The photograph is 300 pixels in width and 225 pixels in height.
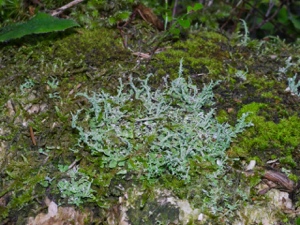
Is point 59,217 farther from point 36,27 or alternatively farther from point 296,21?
point 296,21

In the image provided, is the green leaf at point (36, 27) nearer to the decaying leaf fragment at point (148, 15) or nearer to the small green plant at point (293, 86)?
the decaying leaf fragment at point (148, 15)

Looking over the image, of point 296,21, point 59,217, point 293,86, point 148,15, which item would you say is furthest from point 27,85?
point 296,21

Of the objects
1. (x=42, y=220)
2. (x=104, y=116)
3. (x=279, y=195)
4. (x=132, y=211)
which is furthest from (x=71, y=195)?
(x=279, y=195)

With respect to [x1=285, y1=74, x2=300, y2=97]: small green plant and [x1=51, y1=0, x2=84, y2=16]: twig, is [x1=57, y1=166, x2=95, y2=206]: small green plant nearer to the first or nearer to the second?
[x1=51, y1=0, x2=84, y2=16]: twig

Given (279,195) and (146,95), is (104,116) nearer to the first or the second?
(146,95)

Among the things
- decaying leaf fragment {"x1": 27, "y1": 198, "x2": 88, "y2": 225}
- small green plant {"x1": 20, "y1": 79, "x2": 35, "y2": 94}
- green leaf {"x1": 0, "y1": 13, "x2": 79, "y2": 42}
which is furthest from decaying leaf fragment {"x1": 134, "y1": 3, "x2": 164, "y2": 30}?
decaying leaf fragment {"x1": 27, "y1": 198, "x2": 88, "y2": 225}

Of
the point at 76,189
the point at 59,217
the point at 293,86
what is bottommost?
the point at 59,217

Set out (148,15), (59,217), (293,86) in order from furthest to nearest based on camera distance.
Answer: (148,15) → (293,86) → (59,217)
